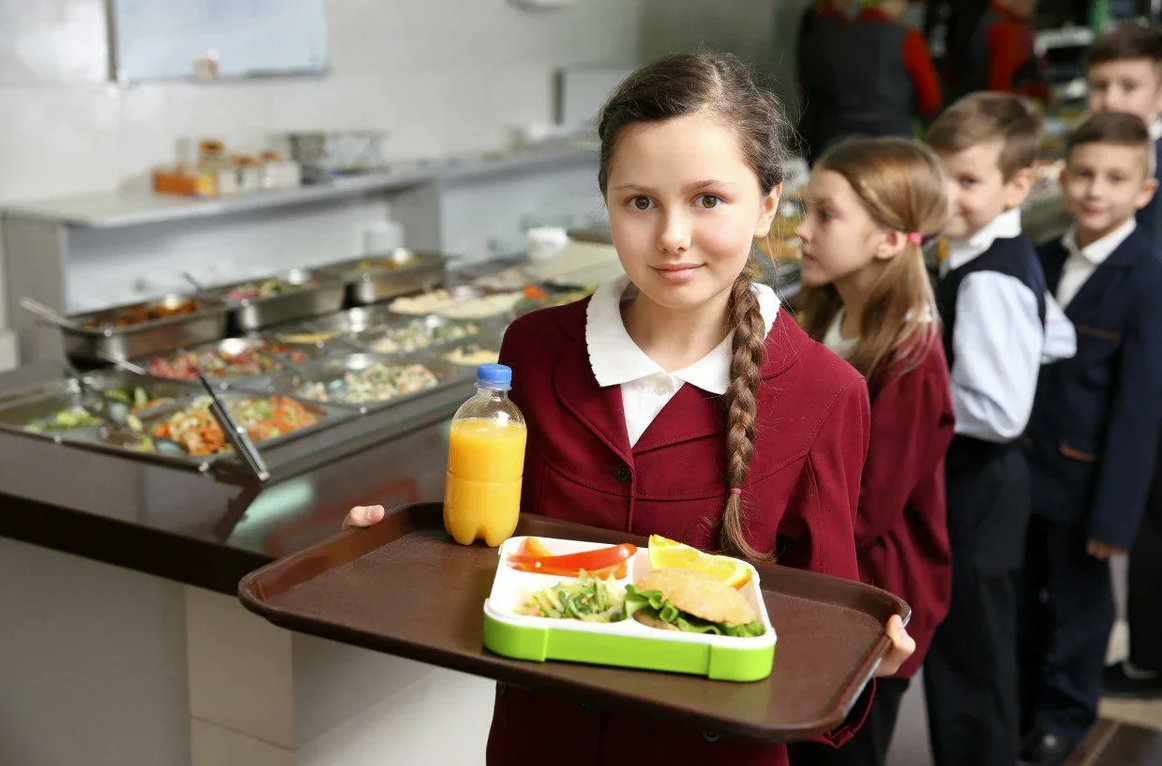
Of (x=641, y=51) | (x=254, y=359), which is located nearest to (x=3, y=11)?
(x=254, y=359)

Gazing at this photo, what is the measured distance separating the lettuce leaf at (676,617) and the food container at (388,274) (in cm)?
217

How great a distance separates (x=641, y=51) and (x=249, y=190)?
3.79m

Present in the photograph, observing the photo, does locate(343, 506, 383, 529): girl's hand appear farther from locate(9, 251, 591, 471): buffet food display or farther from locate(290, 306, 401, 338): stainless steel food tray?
locate(290, 306, 401, 338): stainless steel food tray

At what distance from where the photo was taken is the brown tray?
46.0 inches

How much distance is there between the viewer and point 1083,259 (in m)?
3.20

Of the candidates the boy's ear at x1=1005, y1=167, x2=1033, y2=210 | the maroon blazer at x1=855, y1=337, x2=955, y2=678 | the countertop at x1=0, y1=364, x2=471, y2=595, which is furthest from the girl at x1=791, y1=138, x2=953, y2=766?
the countertop at x1=0, y1=364, x2=471, y2=595

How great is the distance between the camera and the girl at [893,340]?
87.3 inches

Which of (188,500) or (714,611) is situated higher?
(714,611)

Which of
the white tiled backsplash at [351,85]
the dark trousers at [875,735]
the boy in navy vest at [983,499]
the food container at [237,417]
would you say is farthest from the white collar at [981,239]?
the food container at [237,417]

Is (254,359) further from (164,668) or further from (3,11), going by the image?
(3,11)

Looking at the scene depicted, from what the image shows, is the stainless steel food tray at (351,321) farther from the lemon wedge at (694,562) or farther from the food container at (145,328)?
the lemon wedge at (694,562)

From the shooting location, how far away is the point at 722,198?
4.70ft

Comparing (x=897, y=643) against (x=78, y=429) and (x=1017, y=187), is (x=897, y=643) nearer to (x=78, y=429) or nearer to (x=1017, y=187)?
(x=78, y=429)

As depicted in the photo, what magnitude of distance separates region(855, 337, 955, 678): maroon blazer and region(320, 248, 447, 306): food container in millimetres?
1550
